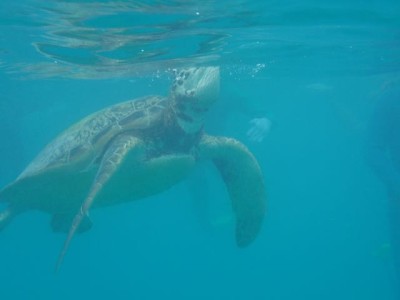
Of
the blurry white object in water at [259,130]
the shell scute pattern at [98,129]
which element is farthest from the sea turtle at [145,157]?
the blurry white object in water at [259,130]

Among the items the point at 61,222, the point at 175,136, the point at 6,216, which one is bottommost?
the point at 61,222

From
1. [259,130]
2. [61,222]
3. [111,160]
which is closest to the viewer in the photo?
[111,160]

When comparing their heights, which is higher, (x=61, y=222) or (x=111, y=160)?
(x=111, y=160)

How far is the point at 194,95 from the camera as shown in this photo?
7609mm

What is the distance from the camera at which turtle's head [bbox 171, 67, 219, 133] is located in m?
7.55

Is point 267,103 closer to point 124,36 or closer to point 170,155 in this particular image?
point 124,36

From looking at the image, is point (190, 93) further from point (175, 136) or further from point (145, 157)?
point (145, 157)

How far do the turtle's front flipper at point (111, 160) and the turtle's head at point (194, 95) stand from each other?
0.94 metres

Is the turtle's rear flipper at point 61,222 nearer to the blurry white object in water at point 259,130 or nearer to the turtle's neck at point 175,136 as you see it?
the turtle's neck at point 175,136

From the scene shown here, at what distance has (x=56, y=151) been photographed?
8.77 meters

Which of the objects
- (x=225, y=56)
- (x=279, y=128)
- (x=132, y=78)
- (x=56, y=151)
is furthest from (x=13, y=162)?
(x=279, y=128)

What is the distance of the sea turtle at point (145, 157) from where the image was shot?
7.73m

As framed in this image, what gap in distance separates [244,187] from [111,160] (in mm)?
3013

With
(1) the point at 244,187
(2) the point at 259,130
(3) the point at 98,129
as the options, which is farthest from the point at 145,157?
(2) the point at 259,130
